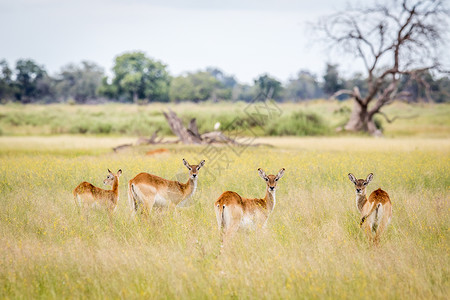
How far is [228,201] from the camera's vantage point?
667 cm

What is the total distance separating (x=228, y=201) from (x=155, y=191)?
209 cm

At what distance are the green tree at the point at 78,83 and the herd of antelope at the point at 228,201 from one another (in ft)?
282

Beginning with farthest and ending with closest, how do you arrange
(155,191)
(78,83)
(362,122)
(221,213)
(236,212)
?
(78,83)
(362,122)
(155,191)
(236,212)
(221,213)

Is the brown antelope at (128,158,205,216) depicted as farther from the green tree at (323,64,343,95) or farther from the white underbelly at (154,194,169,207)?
the green tree at (323,64,343,95)

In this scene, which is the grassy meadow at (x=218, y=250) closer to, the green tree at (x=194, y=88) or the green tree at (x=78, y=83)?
→ the green tree at (x=194, y=88)

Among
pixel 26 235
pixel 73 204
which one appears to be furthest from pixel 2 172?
pixel 26 235

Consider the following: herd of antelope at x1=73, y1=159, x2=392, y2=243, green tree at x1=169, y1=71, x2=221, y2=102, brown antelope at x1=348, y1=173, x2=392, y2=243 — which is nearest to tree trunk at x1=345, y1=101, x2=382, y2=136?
herd of antelope at x1=73, y1=159, x2=392, y2=243

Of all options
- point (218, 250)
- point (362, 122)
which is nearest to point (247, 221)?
point (218, 250)

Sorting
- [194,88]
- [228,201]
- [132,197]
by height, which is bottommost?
[132,197]

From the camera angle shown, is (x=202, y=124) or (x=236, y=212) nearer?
(x=236, y=212)

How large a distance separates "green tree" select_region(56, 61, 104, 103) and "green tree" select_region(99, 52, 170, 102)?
978 centimetres

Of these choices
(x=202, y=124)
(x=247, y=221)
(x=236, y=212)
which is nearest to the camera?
(x=236, y=212)

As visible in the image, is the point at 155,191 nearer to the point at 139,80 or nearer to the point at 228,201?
the point at 228,201

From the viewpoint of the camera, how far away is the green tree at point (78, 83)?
308 feet
